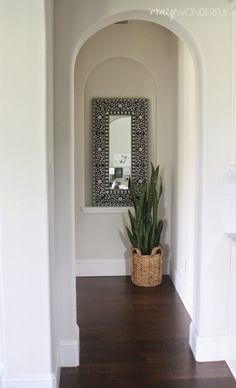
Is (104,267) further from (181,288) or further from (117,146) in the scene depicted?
Answer: (117,146)

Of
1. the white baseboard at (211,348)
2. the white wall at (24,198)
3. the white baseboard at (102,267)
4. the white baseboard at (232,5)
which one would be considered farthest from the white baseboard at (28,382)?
the white baseboard at (232,5)

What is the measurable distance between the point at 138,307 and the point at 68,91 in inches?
81.6

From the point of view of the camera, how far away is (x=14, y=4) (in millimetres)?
2070

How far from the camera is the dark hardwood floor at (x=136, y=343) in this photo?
2523 mm

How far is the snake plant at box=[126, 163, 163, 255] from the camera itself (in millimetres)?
4043

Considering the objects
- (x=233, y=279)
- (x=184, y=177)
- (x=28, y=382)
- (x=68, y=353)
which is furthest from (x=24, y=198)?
(x=184, y=177)

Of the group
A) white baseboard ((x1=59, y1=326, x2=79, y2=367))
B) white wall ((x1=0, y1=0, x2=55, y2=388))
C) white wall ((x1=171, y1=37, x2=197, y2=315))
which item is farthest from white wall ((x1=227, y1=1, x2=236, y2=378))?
white wall ((x1=0, y1=0, x2=55, y2=388))

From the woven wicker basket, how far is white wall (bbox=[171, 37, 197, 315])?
0.18m

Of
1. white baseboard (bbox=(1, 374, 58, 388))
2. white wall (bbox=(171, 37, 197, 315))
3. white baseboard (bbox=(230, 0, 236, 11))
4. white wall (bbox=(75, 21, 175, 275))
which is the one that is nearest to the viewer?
white baseboard (bbox=(1, 374, 58, 388))

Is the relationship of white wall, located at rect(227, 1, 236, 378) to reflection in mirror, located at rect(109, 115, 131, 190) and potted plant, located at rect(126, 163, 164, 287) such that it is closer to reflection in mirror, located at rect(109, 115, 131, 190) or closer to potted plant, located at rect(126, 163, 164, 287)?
potted plant, located at rect(126, 163, 164, 287)

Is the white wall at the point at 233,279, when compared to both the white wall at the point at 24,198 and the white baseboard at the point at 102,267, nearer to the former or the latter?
the white wall at the point at 24,198

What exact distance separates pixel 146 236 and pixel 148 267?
12.9 inches

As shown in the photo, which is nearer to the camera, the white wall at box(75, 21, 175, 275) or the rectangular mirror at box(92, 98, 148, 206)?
the white wall at box(75, 21, 175, 275)

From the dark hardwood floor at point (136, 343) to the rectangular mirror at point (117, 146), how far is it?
1.07m
